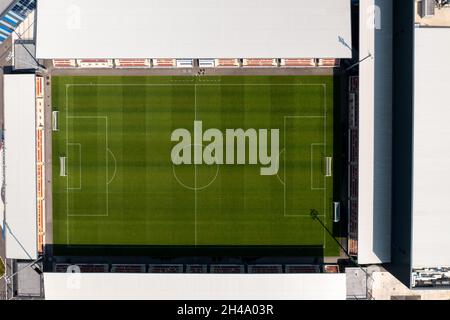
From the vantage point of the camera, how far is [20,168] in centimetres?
2141

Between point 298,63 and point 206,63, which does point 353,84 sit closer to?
point 298,63

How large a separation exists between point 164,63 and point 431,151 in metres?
16.3

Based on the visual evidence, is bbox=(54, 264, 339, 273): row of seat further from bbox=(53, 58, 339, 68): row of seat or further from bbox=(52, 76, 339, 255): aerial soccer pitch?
bbox=(53, 58, 339, 68): row of seat

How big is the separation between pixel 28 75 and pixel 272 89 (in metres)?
14.8

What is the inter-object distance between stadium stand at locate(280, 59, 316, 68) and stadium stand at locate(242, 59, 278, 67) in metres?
0.49

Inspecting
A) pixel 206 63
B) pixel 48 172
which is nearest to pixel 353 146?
pixel 206 63

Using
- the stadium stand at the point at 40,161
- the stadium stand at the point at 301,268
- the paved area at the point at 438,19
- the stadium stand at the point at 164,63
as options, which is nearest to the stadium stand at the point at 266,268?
the stadium stand at the point at 301,268

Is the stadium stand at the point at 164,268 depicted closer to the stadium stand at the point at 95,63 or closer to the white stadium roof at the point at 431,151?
the stadium stand at the point at 95,63

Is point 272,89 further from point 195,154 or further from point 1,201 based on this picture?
point 1,201

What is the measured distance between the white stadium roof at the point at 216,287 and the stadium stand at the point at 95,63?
502 inches

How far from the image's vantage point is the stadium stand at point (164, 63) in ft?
71.5

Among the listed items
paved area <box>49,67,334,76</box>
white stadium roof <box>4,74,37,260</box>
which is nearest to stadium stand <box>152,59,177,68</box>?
paved area <box>49,67,334,76</box>

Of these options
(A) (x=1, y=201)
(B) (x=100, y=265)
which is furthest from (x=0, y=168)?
(B) (x=100, y=265)

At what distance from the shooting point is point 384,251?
21094mm
